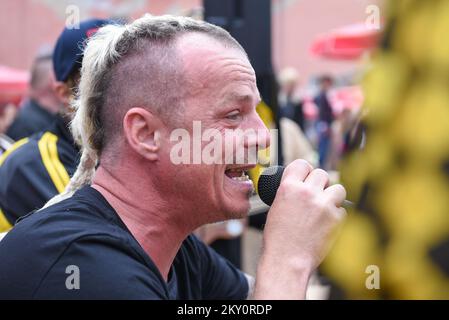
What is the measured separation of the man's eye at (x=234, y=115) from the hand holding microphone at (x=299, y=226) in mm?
264

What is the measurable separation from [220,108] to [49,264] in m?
0.57

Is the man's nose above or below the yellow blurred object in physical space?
below

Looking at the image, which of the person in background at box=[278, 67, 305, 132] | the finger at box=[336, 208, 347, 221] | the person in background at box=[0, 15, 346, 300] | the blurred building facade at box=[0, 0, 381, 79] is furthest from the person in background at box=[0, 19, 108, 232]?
the blurred building facade at box=[0, 0, 381, 79]

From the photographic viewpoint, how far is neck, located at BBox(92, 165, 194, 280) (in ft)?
5.72

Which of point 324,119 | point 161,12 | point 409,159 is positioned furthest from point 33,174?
point 161,12

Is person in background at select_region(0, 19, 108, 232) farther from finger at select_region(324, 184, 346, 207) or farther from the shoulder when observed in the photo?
finger at select_region(324, 184, 346, 207)

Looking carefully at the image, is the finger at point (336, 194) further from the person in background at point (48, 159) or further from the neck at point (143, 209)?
the person in background at point (48, 159)

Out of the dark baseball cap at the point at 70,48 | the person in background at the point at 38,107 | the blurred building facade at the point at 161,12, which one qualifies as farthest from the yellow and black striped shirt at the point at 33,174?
the blurred building facade at the point at 161,12

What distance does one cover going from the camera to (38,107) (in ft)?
15.0

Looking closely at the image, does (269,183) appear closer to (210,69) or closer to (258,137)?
(258,137)

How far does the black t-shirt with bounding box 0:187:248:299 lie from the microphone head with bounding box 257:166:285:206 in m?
0.33

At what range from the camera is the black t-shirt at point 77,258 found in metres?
1.43

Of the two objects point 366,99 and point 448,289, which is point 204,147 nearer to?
point 366,99
